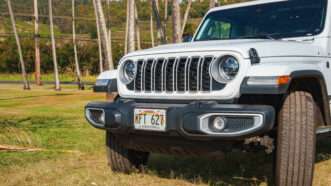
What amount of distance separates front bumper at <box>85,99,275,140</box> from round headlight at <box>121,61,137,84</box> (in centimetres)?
43

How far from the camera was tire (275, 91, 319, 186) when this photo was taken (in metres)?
4.43

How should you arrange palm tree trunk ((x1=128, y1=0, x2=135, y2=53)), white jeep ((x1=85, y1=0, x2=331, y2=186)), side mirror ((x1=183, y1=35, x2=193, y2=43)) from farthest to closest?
palm tree trunk ((x1=128, y1=0, x2=135, y2=53)) < side mirror ((x1=183, y1=35, x2=193, y2=43)) < white jeep ((x1=85, y1=0, x2=331, y2=186))

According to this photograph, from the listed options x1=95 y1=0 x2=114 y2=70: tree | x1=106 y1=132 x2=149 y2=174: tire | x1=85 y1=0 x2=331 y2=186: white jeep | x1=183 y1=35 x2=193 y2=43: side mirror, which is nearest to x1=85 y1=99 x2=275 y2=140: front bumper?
x1=85 y1=0 x2=331 y2=186: white jeep

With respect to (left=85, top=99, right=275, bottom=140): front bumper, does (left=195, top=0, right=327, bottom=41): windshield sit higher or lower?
higher

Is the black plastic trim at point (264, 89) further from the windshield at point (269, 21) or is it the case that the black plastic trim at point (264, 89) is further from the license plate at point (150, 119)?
the windshield at point (269, 21)

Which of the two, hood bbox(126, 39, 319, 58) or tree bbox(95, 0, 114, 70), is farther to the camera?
tree bbox(95, 0, 114, 70)

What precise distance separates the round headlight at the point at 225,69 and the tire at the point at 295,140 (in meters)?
0.53

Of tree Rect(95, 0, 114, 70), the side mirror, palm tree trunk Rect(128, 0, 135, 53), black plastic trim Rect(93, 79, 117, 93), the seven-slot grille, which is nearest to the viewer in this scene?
the seven-slot grille

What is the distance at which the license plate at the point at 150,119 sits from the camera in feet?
15.1

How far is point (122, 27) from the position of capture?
98.0m

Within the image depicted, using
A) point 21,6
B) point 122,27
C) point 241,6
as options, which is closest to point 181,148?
point 241,6

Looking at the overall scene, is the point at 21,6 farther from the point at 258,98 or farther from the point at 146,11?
the point at 258,98

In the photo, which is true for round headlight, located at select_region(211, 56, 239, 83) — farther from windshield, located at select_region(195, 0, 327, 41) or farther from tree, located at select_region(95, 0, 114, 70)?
tree, located at select_region(95, 0, 114, 70)

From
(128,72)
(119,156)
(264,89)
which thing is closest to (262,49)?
(264,89)
